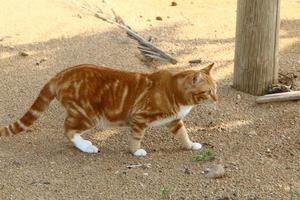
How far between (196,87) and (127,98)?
542 millimetres

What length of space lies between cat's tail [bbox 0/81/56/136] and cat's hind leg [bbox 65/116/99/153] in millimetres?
236

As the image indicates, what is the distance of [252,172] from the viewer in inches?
197

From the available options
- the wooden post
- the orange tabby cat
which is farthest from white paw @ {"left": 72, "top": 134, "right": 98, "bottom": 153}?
the wooden post

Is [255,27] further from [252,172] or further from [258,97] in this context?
[252,172]

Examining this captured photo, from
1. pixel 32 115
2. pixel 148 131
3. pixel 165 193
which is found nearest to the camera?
pixel 165 193

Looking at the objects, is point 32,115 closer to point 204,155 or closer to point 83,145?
point 83,145

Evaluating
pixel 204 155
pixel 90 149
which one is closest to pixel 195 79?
pixel 204 155

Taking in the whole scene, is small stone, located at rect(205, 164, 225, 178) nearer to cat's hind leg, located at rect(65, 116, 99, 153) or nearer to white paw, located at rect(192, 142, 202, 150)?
white paw, located at rect(192, 142, 202, 150)

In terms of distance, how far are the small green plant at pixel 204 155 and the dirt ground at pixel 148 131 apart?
0.04 meters

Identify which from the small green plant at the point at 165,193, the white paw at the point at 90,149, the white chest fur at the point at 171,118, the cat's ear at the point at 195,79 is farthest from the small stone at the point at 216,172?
the white paw at the point at 90,149

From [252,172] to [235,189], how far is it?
28 centimetres

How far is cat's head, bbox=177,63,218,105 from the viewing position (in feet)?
17.2

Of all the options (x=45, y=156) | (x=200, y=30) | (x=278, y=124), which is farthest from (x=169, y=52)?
(x=45, y=156)

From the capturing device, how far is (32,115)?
5438mm
